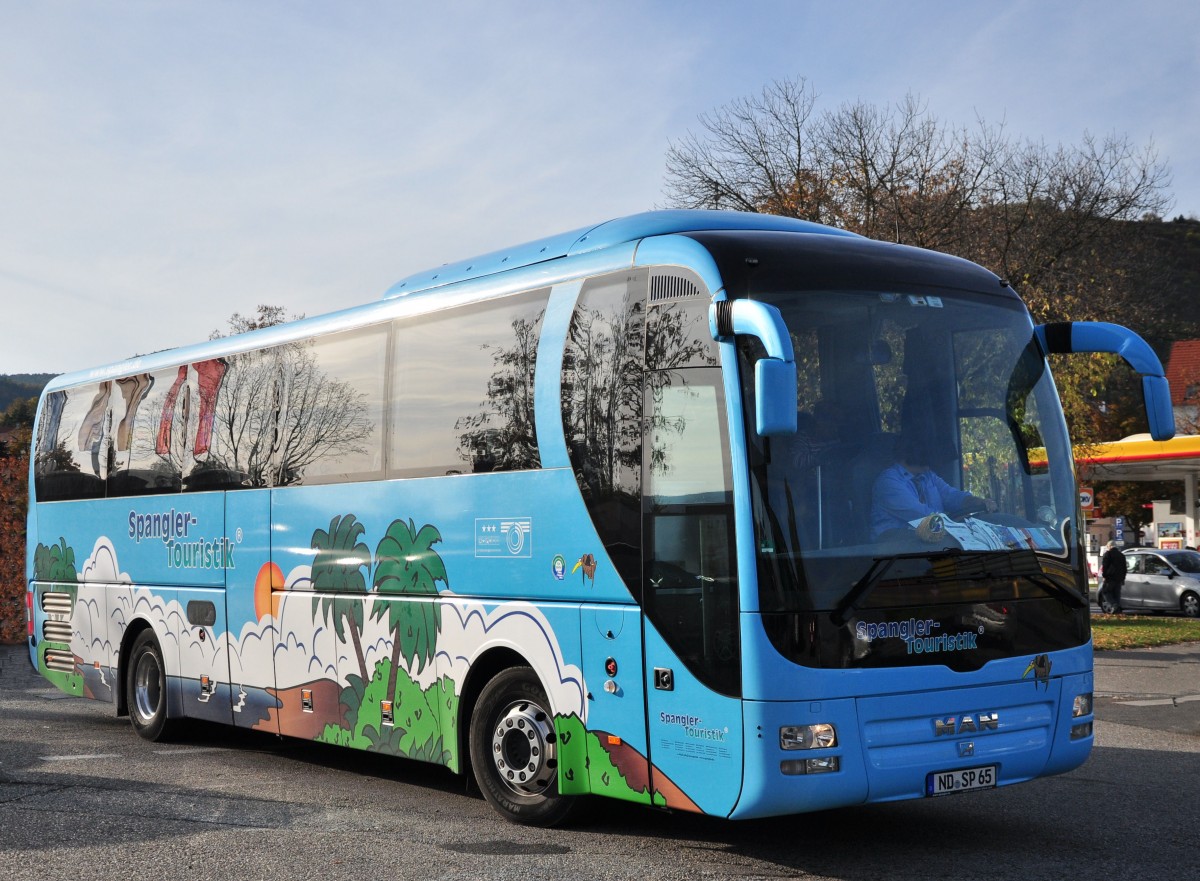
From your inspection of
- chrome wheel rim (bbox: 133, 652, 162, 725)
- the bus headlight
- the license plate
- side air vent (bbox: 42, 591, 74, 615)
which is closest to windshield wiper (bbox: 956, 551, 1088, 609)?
the license plate

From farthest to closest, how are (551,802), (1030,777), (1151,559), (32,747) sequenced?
(1151,559)
(32,747)
(551,802)
(1030,777)

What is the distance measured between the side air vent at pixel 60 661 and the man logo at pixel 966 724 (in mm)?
9859

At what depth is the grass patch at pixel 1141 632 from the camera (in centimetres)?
2297

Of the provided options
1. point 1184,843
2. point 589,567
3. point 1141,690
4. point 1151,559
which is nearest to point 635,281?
point 589,567

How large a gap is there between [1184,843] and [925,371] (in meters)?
2.96

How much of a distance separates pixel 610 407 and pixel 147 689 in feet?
23.3

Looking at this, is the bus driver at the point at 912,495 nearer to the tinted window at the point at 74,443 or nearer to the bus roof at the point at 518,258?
the bus roof at the point at 518,258

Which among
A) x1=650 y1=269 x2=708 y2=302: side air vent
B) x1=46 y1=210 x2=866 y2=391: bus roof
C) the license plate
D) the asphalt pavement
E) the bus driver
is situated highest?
x1=46 y1=210 x2=866 y2=391: bus roof

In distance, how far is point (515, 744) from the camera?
333 inches

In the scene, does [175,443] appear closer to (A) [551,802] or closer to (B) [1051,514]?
(A) [551,802]

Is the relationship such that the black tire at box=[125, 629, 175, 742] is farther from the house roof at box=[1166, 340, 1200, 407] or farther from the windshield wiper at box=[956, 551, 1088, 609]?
the house roof at box=[1166, 340, 1200, 407]

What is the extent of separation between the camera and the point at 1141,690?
1622 centimetres

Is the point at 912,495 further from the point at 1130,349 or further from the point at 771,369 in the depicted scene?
the point at 1130,349

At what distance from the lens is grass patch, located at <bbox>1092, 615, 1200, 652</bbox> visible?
2297 centimetres
